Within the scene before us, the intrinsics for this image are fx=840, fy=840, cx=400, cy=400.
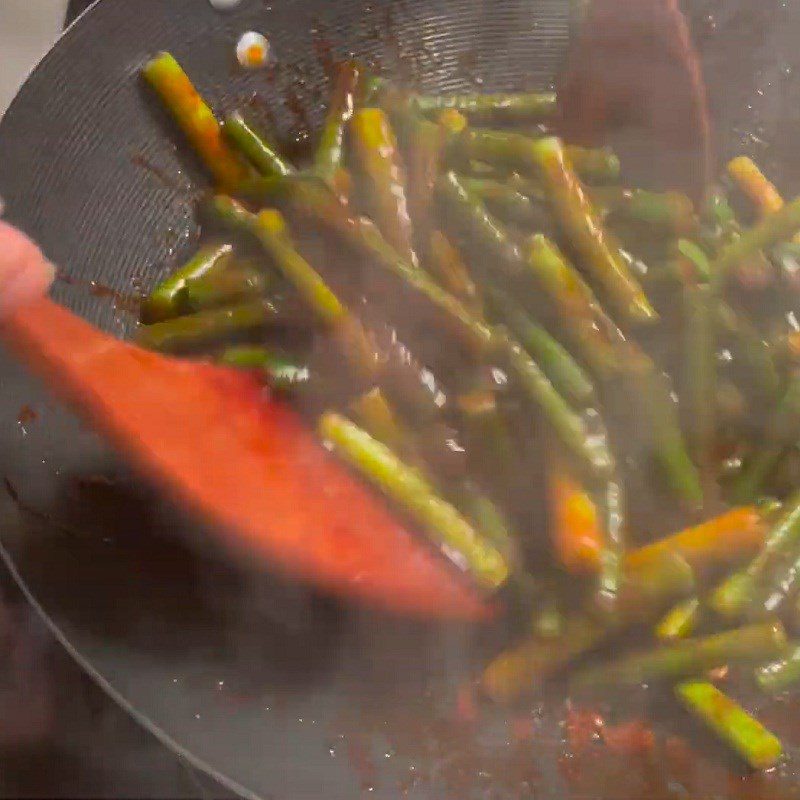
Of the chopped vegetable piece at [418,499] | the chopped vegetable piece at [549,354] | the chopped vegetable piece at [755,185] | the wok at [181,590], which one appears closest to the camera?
the wok at [181,590]

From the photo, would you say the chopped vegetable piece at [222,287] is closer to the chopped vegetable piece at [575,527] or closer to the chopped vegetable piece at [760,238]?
the chopped vegetable piece at [575,527]

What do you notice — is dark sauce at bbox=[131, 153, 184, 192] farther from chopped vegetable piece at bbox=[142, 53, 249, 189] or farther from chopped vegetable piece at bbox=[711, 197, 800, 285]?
chopped vegetable piece at bbox=[711, 197, 800, 285]

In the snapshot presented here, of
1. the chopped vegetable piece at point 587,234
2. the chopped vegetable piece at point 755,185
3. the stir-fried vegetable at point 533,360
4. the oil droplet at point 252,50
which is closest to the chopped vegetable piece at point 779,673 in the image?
the stir-fried vegetable at point 533,360

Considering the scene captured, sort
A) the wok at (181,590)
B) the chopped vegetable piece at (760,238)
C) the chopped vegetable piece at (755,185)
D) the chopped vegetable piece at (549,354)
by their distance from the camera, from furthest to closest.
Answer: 1. the chopped vegetable piece at (755,185)
2. the chopped vegetable piece at (760,238)
3. the chopped vegetable piece at (549,354)
4. the wok at (181,590)

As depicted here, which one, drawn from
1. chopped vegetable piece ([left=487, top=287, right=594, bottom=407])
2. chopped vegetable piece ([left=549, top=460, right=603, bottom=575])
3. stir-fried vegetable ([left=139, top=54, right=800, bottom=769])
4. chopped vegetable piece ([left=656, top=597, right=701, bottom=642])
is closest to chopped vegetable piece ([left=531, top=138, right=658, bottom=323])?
stir-fried vegetable ([left=139, top=54, right=800, bottom=769])

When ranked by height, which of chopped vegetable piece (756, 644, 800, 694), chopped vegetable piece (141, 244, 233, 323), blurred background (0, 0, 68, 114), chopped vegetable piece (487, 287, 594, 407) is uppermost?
blurred background (0, 0, 68, 114)

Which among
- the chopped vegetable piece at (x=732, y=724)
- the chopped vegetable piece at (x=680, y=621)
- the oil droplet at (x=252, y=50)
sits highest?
the oil droplet at (x=252, y=50)
